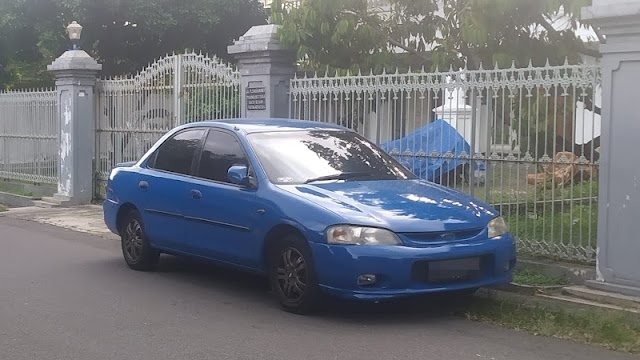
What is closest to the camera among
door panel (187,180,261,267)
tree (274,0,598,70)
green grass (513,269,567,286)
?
door panel (187,180,261,267)

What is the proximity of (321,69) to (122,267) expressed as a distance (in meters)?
4.19

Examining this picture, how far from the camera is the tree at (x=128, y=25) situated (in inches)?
866

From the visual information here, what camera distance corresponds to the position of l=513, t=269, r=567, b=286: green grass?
8094 millimetres

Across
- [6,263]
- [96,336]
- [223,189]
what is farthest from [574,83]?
[6,263]

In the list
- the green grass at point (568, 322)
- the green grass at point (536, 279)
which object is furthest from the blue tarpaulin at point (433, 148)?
the green grass at point (568, 322)

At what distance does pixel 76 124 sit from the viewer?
16156 millimetres

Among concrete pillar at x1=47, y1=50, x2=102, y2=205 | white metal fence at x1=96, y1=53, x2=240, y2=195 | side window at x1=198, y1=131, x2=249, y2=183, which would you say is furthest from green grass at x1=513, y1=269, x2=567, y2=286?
concrete pillar at x1=47, y1=50, x2=102, y2=205

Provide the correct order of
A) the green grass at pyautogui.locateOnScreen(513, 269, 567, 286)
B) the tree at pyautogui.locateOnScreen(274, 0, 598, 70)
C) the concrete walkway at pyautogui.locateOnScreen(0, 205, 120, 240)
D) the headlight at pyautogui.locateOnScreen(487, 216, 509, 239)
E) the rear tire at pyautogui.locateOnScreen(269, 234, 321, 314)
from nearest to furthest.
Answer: the rear tire at pyautogui.locateOnScreen(269, 234, 321, 314) < the headlight at pyautogui.locateOnScreen(487, 216, 509, 239) < the green grass at pyautogui.locateOnScreen(513, 269, 567, 286) < the tree at pyautogui.locateOnScreen(274, 0, 598, 70) < the concrete walkway at pyautogui.locateOnScreen(0, 205, 120, 240)

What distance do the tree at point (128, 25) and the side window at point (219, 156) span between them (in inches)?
554

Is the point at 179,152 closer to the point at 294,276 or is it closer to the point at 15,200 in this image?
the point at 294,276

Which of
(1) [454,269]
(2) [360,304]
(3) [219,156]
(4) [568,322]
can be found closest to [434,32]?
(3) [219,156]

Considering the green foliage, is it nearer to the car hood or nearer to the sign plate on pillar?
the sign plate on pillar

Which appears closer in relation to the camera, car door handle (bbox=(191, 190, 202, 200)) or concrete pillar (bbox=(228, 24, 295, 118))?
car door handle (bbox=(191, 190, 202, 200))

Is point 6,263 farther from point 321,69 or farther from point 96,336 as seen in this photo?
point 321,69
